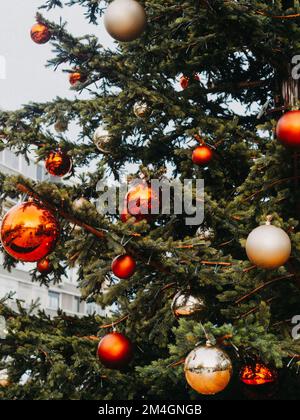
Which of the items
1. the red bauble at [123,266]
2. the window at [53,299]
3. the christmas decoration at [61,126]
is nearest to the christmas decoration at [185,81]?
the christmas decoration at [61,126]

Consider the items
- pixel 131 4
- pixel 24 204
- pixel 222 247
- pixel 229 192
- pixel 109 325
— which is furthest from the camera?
pixel 229 192

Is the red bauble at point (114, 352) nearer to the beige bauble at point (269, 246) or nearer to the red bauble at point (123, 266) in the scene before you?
the red bauble at point (123, 266)

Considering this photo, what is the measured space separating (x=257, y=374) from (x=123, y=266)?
1.23 m

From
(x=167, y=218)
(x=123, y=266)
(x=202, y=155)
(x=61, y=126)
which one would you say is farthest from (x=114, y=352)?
(x=61, y=126)

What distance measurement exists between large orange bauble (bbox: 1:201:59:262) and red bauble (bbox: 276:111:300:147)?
4.44 ft

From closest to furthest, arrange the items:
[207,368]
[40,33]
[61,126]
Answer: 1. [207,368]
2. [40,33]
3. [61,126]

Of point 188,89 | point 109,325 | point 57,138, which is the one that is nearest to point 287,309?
point 109,325

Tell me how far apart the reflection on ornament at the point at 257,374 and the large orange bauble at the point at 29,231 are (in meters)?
1.49

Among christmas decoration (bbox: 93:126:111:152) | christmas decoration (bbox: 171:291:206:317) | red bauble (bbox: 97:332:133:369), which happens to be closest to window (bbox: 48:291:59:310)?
christmas decoration (bbox: 93:126:111:152)

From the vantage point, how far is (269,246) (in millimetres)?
3240

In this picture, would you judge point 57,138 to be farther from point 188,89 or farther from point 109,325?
point 109,325

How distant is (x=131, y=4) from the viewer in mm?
3922

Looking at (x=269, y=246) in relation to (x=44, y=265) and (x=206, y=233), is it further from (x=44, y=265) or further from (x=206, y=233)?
(x=44, y=265)

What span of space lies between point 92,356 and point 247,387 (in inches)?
43.4
